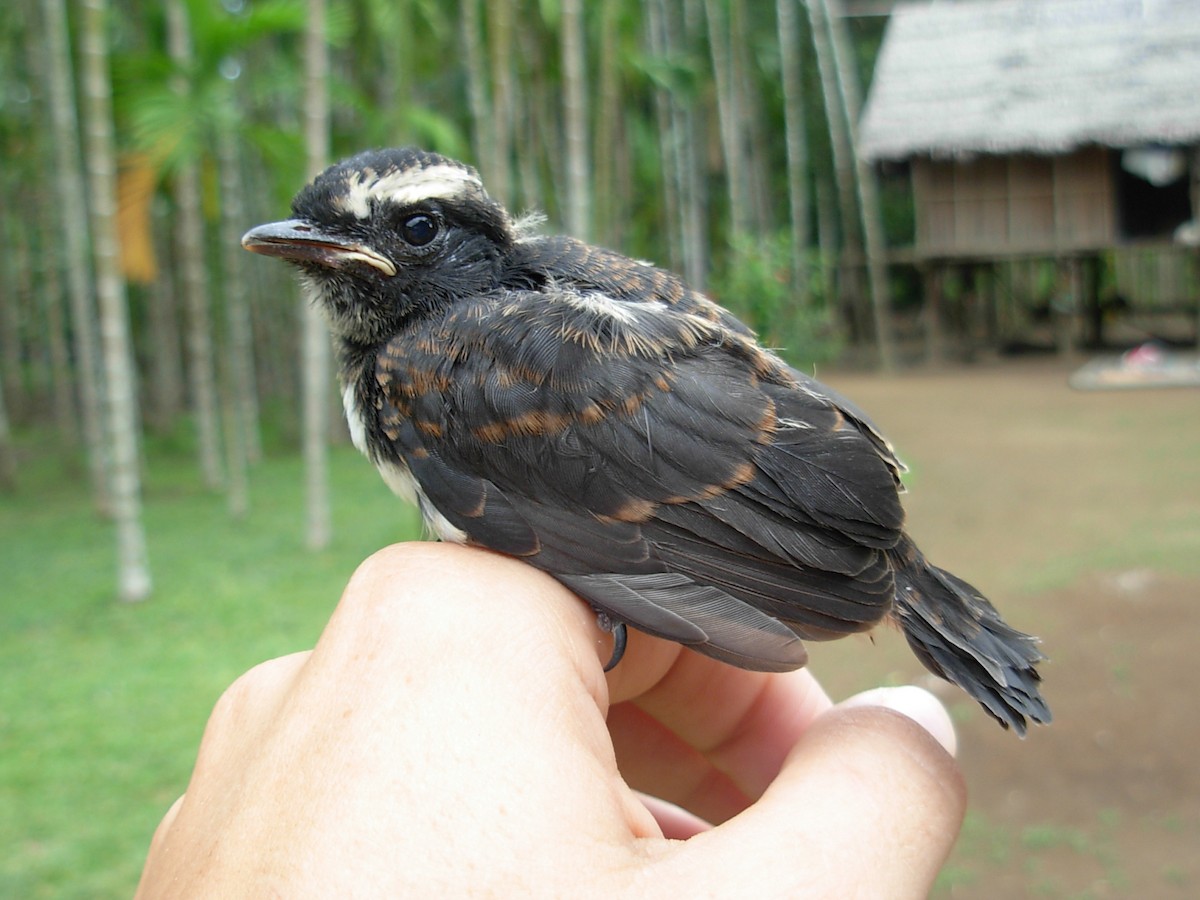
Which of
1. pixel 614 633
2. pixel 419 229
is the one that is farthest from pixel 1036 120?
pixel 614 633

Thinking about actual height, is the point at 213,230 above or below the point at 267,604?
above

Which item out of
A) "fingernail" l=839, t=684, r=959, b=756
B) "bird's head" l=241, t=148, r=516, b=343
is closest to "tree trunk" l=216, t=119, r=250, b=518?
"bird's head" l=241, t=148, r=516, b=343

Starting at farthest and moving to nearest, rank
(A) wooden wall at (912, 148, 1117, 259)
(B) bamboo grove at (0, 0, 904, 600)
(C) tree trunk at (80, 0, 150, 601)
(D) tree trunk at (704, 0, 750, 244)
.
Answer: (D) tree trunk at (704, 0, 750, 244) → (A) wooden wall at (912, 148, 1117, 259) → (B) bamboo grove at (0, 0, 904, 600) → (C) tree trunk at (80, 0, 150, 601)

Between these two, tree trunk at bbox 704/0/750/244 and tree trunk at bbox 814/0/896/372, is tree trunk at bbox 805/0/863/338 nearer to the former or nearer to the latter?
tree trunk at bbox 814/0/896/372

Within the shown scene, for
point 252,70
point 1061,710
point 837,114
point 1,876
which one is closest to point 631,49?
point 252,70

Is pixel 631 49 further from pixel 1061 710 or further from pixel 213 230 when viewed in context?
pixel 1061 710

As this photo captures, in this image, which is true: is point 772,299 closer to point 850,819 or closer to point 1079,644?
point 1079,644
